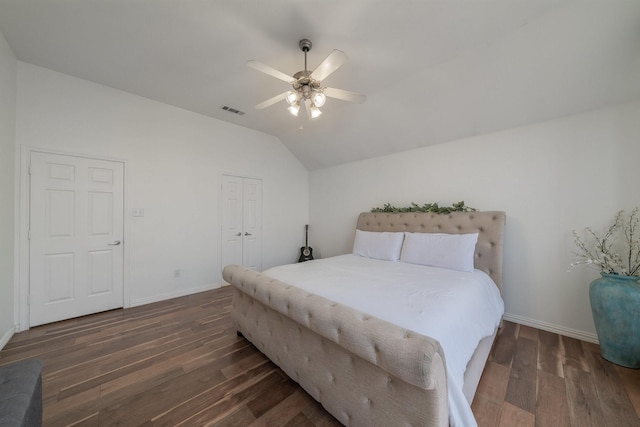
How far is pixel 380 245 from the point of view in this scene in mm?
3244

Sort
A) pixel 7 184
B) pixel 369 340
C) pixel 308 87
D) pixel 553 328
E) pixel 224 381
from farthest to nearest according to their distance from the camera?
pixel 553 328, pixel 7 184, pixel 308 87, pixel 224 381, pixel 369 340

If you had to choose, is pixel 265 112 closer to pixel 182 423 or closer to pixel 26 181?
pixel 26 181

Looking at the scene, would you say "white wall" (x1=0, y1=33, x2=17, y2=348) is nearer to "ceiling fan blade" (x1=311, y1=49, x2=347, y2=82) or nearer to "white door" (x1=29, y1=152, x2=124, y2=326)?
"white door" (x1=29, y1=152, x2=124, y2=326)

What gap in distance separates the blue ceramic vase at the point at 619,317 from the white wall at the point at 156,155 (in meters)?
4.42

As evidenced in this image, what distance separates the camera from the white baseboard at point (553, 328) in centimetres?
229

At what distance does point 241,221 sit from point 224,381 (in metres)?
2.87

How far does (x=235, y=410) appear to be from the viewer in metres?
1.50

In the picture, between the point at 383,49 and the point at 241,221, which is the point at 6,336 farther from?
the point at 383,49

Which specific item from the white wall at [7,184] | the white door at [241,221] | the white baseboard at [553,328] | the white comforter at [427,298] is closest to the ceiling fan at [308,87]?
the white comforter at [427,298]

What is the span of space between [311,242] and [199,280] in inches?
93.9

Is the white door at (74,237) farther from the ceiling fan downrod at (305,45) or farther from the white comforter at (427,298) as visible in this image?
the ceiling fan downrod at (305,45)

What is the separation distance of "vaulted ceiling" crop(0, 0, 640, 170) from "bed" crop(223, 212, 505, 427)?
4.71 ft

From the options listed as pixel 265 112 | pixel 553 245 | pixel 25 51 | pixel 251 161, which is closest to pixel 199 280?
pixel 251 161

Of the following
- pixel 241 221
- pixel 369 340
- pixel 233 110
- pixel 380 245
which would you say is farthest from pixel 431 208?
pixel 233 110
